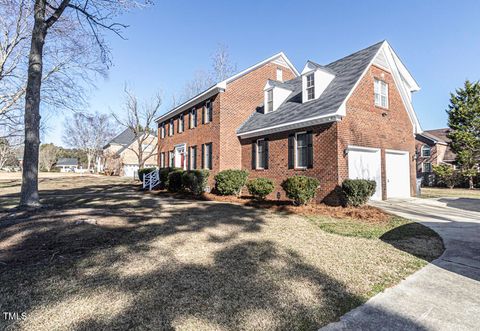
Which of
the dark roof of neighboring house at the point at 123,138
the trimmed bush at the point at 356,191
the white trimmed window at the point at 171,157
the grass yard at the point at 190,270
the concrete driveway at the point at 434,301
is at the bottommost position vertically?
the concrete driveway at the point at 434,301

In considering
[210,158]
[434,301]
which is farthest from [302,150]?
[434,301]

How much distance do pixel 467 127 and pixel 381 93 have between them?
64.3 ft

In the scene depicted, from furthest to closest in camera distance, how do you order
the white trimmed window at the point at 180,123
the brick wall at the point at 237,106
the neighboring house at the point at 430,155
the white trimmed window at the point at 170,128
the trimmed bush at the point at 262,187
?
the neighboring house at the point at 430,155, the white trimmed window at the point at 170,128, the white trimmed window at the point at 180,123, the brick wall at the point at 237,106, the trimmed bush at the point at 262,187

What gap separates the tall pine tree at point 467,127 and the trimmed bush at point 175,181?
2619cm

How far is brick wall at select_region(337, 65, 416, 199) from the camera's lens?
1039 centimetres

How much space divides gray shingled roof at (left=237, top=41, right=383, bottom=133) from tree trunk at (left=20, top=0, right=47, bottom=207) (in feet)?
31.6

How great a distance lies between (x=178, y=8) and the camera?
37.2 feet

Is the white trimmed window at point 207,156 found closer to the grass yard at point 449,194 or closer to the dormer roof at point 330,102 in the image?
the dormer roof at point 330,102

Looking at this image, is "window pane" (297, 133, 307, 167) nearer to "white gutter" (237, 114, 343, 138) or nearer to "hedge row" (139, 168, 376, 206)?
"white gutter" (237, 114, 343, 138)

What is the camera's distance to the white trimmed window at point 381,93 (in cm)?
1208

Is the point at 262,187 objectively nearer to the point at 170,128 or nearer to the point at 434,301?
the point at 434,301

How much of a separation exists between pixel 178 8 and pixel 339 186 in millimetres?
10505

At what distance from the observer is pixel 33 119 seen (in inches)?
305

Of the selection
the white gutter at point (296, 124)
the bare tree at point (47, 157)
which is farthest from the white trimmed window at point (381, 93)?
the bare tree at point (47, 157)
